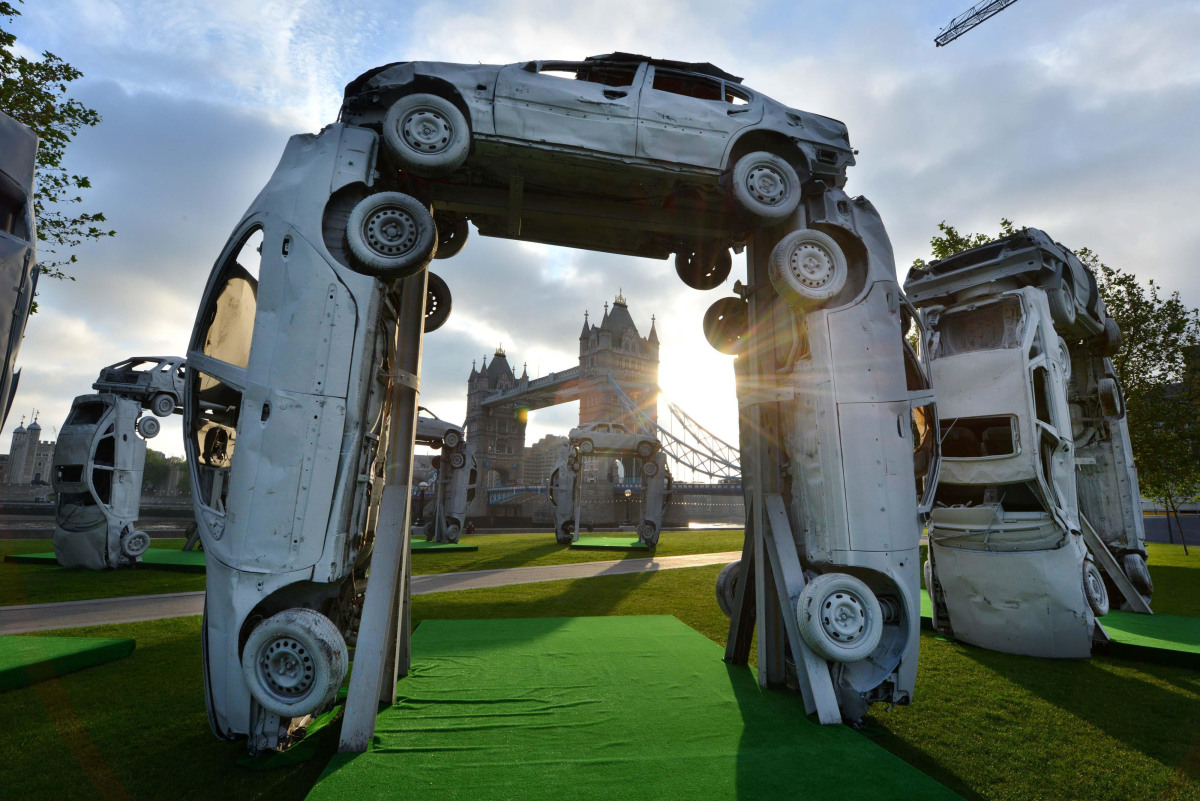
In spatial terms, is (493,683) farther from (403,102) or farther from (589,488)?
(589,488)

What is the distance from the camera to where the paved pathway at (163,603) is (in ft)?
21.7

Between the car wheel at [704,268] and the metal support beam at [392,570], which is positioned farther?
the car wheel at [704,268]

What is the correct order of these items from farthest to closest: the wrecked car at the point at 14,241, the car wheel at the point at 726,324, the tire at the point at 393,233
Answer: the car wheel at the point at 726,324 → the tire at the point at 393,233 → the wrecked car at the point at 14,241

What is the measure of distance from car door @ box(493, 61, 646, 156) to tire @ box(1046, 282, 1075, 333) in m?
6.12

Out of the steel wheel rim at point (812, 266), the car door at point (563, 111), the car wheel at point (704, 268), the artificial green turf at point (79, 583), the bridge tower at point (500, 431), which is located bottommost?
the artificial green turf at point (79, 583)

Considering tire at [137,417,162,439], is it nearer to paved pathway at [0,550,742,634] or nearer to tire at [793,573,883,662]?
paved pathway at [0,550,742,634]

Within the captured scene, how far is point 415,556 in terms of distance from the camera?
15352mm

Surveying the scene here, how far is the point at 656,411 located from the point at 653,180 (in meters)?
74.1

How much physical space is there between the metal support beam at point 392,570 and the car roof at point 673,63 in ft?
7.09

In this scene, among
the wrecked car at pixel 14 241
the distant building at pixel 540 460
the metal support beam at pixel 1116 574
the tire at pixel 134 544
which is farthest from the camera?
the distant building at pixel 540 460

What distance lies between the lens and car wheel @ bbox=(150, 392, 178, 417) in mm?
12359

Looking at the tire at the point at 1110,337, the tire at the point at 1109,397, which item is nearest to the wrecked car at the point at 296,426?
the tire at the point at 1110,337

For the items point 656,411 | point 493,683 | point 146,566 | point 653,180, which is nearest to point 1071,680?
point 493,683

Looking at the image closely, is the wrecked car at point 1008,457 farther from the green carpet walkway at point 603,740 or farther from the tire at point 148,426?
the tire at point 148,426
